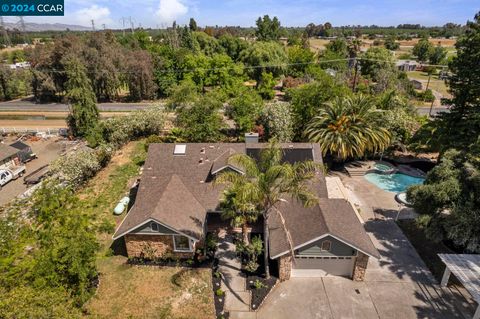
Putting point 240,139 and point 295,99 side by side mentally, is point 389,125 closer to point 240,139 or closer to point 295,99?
point 295,99

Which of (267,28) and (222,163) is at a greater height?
(267,28)

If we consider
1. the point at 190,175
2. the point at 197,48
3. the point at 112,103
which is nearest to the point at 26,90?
the point at 112,103

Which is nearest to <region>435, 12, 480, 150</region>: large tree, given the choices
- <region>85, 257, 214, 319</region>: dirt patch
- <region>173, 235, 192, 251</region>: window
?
<region>173, 235, 192, 251</region>: window

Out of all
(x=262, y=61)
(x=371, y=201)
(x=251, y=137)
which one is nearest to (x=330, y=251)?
(x=371, y=201)

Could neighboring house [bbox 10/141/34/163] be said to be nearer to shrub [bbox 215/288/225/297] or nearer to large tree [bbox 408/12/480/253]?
shrub [bbox 215/288/225/297]

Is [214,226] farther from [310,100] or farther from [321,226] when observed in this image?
[310,100]

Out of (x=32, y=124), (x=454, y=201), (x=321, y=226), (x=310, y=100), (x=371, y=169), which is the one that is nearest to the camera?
(x=321, y=226)

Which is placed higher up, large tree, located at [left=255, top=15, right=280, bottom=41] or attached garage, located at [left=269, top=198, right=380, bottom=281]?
large tree, located at [left=255, top=15, right=280, bottom=41]
